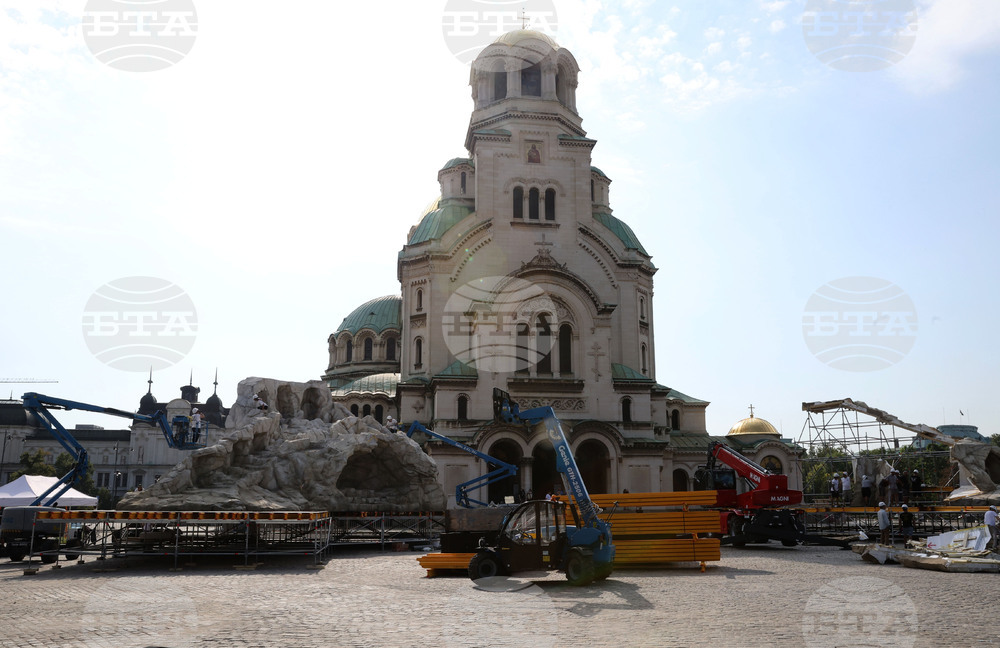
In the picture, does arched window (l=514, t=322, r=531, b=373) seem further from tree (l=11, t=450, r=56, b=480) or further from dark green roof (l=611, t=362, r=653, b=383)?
tree (l=11, t=450, r=56, b=480)

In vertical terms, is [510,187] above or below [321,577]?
above

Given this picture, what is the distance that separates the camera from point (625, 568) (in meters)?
21.3

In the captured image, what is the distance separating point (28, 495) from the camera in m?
31.0

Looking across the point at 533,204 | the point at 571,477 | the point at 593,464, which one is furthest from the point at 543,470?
the point at 571,477

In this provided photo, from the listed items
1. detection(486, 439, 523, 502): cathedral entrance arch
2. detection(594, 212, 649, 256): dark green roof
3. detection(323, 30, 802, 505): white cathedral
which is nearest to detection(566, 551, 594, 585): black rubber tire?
detection(323, 30, 802, 505): white cathedral

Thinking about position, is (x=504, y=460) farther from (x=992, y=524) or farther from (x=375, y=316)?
(x=992, y=524)

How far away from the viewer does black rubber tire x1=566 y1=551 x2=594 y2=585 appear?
55.9 feet

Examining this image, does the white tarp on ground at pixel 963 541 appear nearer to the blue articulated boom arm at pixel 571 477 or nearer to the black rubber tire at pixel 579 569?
the blue articulated boom arm at pixel 571 477

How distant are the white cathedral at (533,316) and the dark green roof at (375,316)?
10.1 metres

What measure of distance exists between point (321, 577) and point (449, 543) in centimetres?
336

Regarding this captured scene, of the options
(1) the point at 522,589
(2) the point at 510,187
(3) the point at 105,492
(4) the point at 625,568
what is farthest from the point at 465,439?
(3) the point at 105,492

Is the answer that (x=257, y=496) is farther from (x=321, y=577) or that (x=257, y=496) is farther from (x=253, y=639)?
(x=253, y=639)

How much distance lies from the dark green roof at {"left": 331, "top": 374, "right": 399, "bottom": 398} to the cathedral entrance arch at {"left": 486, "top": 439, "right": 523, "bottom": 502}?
1062cm

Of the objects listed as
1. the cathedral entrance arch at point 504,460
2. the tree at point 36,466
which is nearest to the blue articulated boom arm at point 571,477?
the cathedral entrance arch at point 504,460
